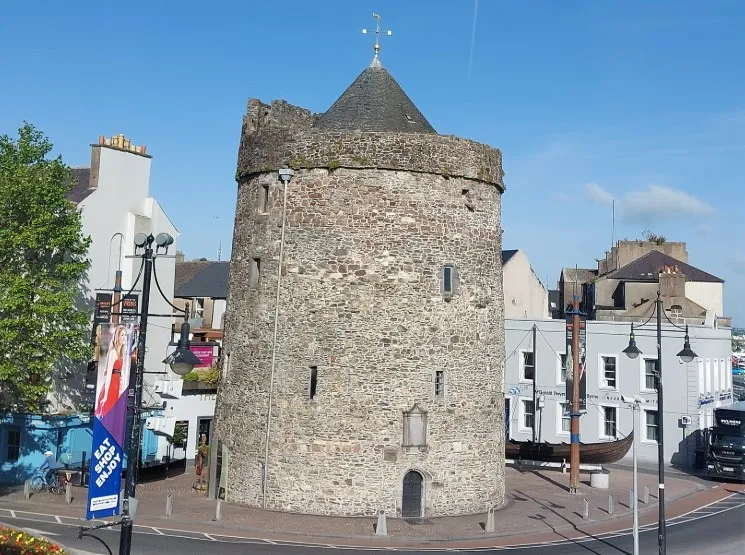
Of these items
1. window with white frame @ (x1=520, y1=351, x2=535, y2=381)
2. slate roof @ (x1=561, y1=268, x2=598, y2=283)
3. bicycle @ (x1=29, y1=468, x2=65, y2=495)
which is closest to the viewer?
bicycle @ (x1=29, y1=468, x2=65, y2=495)

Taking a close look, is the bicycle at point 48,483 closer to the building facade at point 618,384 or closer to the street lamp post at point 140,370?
the street lamp post at point 140,370

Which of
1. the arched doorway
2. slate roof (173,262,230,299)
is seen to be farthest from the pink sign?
the arched doorway

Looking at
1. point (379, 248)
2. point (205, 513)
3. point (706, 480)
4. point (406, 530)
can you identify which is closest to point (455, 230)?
point (379, 248)

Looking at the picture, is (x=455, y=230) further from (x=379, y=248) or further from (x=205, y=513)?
(x=205, y=513)

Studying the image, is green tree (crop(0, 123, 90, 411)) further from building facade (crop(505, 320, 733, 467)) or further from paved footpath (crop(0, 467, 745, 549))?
building facade (crop(505, 320, 733, 467))

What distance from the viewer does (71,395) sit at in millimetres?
33906

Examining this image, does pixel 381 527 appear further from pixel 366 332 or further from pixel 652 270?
pixel 652 270

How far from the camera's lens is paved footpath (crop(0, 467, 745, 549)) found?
2253 cm

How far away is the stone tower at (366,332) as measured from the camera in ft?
82.9

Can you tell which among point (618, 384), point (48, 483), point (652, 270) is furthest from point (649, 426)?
point (48, 483)

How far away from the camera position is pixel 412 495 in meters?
25.5

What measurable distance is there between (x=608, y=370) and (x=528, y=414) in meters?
4.85

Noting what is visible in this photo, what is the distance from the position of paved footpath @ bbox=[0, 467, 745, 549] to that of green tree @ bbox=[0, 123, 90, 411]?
4415 mm

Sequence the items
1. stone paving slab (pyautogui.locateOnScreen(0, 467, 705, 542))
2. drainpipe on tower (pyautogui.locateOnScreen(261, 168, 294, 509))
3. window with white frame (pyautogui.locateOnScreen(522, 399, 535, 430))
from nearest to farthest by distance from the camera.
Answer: stone paving slab (pyautogui.locateOnScreen(0, 467, 705, 542)), drainpipe on tower (pyautogui.locateOnScreen(261, 168, 294, 509)), window with white frame (pyautogui.locateOnScreen(522, 399, 535, 430))
